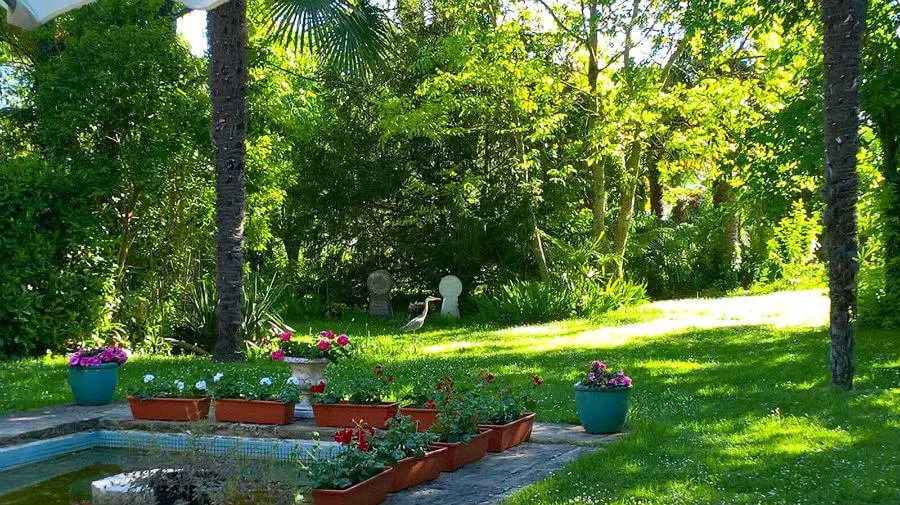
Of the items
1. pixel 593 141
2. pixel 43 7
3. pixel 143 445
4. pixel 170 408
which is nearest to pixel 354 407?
pixel 170 408

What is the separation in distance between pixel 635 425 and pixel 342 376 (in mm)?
4279

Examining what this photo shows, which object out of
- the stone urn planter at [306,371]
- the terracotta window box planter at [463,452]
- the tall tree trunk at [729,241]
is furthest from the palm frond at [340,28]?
the tall tree trunk at [729,241]

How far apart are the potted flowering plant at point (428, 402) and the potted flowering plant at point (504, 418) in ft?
0.76

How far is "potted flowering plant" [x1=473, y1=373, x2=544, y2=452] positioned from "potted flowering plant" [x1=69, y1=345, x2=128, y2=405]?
402 cm

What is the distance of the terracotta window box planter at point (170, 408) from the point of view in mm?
7949

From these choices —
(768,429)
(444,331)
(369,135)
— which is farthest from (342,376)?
(369,135)

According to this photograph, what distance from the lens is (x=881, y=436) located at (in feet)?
21.9

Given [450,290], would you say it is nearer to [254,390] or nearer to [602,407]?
[254,390]

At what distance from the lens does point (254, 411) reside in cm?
775

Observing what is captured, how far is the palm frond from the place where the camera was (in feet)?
34.8

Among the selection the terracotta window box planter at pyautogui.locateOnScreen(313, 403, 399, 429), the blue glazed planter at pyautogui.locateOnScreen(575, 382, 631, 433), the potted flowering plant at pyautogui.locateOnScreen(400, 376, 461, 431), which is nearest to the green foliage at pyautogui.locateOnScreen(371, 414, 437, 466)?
the potted flowering plant at pyautogui.locateOnScreen(400, 376, 461, 431)

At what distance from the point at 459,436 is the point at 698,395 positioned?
147 inches

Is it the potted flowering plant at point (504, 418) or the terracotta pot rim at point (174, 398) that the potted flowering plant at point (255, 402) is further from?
the potted flowering plant at point (504, 418)

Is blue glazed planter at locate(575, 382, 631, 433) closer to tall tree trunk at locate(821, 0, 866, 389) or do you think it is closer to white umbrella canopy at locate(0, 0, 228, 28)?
tall tree trunk at locate(821, 0, 866, 389)
